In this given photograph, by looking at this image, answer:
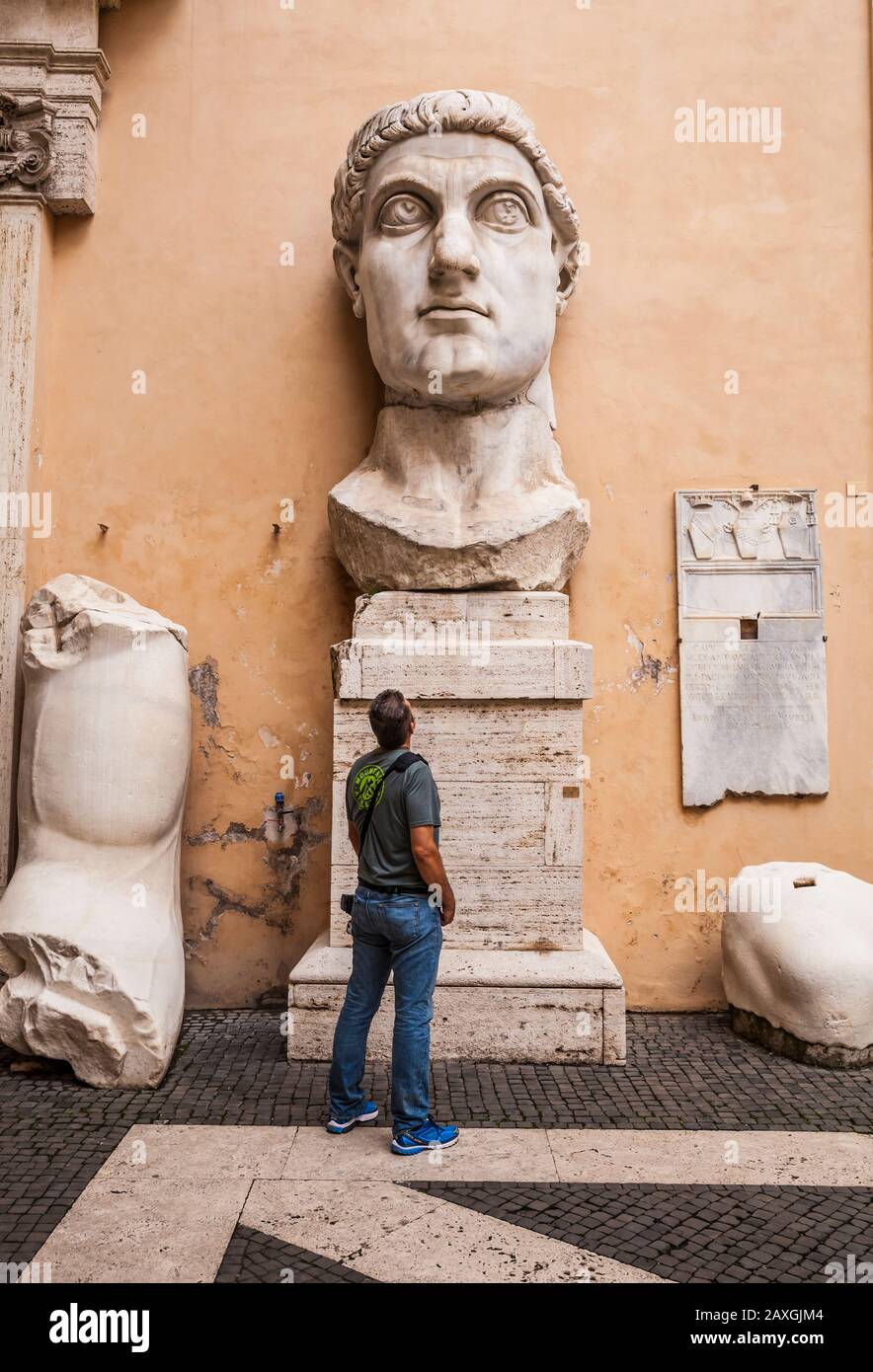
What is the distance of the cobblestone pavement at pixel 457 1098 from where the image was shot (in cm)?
319

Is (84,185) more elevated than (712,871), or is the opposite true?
(84,185)

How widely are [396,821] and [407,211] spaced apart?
8.56 feet

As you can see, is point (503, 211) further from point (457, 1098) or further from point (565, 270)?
point (457, 1098)

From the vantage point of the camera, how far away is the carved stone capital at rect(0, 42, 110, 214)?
487 centimetres

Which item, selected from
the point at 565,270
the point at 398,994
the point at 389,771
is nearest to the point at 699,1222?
→ the point at 398,994

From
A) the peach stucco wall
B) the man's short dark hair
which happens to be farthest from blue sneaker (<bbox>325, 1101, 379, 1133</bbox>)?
the peach stucco wall

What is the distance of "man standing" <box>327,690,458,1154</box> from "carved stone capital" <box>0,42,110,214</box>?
3285 mm

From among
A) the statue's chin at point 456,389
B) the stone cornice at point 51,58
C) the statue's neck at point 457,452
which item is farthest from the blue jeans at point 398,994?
the stone cornice at point 51,58

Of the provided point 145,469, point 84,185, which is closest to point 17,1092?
point 145,469

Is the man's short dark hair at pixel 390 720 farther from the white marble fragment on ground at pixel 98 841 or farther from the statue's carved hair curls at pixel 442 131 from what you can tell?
the statue's carved hair curls at pixel 442 131

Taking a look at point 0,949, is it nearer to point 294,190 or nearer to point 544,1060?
point 544,1060

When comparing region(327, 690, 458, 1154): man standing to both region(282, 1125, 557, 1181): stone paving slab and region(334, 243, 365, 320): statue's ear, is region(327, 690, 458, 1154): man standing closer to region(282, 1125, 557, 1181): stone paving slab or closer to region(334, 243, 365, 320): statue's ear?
region(282, 1125, 557, 1181): stone paving slab

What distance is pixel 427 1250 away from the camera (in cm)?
246

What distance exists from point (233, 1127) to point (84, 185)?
413 centimetres
